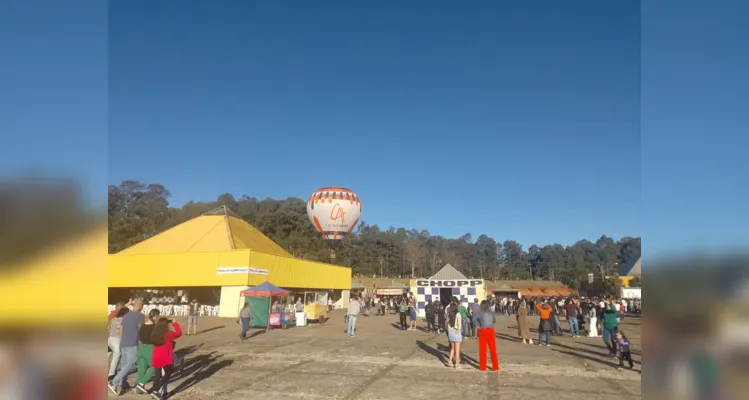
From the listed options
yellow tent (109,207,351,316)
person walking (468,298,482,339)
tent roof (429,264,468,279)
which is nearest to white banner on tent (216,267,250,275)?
yellow tent (109,207,351,316)

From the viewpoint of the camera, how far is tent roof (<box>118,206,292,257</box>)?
29.5m

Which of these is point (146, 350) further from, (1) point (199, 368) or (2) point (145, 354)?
(1) point (199, 368)

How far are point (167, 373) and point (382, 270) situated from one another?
79896 millimetres

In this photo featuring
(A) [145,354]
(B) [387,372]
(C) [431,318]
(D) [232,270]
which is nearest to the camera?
(A) [145,354]

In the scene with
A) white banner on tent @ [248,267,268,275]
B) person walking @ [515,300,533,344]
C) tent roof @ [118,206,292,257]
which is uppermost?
tent roof @ [118,206,292,257]

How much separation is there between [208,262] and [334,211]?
413 inches

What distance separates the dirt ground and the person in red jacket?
0.55 metres

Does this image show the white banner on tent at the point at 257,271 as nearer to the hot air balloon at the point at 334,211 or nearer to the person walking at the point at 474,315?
the hot air balloon at the point at 334,211

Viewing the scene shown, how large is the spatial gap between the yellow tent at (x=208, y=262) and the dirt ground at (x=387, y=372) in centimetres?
1275

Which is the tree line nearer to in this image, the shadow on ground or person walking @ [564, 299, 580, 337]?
person walking @ [564, 299, 580, 337]

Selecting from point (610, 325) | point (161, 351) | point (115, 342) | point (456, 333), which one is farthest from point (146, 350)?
point (610, 325)

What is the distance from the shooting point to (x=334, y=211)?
114 ft

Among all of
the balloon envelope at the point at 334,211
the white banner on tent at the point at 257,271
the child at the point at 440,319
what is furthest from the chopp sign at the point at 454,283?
the balloon envelope at the point at 334,211

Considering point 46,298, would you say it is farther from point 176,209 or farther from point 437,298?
point 176,209
